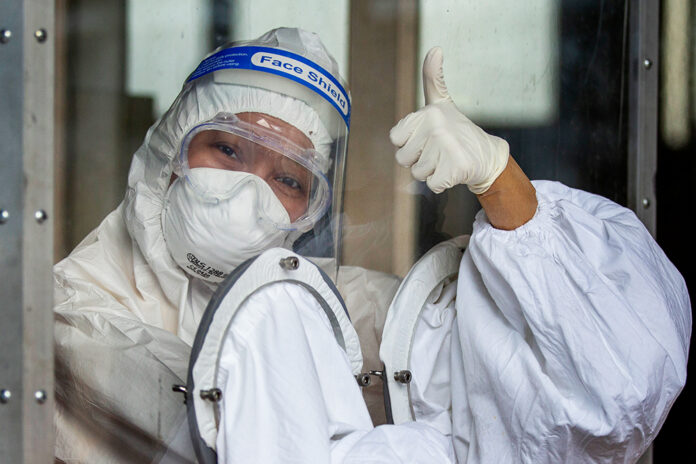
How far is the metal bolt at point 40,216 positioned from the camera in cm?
71

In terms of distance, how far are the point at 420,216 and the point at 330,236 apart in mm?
171

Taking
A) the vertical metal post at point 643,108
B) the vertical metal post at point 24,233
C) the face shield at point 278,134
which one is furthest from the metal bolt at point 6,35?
the vertical metal post at point 643,108

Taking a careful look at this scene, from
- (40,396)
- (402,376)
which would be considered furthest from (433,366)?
(40,396)

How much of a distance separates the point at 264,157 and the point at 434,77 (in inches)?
10.4

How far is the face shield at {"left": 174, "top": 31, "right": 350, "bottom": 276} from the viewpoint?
3.35ft

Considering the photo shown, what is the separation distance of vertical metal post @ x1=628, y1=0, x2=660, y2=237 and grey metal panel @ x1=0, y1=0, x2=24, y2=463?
3.49 ft

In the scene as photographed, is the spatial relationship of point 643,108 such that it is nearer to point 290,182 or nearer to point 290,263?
point 290,182

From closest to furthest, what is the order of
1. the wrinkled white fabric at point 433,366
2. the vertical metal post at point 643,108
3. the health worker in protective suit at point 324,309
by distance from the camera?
the health worker in protective suit at point 324,309
the wrinkled white fabric at point 433,366
the vertical metal post at point 643,108

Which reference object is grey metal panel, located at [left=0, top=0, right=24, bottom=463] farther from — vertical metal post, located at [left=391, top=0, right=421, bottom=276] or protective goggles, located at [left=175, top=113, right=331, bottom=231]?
vertical metal post, located at [left=391, top=0, right=421, bottom=276]

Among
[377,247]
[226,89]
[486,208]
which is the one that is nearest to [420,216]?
[377,247]

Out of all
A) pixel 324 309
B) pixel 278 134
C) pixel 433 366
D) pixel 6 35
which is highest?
pixel 6 35

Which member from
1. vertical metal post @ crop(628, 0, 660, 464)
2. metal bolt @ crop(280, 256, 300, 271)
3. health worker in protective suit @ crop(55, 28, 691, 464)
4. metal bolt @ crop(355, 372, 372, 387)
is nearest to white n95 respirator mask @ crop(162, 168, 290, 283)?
health worker in protective suit @ crop(55, 28, 691, 464)

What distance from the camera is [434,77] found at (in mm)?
1008

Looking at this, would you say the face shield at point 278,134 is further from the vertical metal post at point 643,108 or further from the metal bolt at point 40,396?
the vertical metal post at point 643,108
